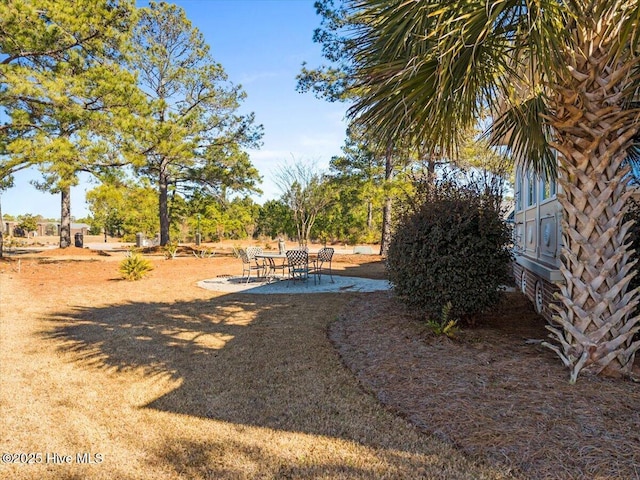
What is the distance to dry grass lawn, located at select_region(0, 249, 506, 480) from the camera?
2.55 m

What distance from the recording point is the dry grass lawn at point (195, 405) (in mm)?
2549

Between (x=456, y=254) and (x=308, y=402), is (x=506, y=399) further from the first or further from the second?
(x=456, y=254)

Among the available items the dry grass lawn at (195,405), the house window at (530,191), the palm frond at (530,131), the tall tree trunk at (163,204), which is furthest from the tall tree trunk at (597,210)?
the tall tree trunk at (163,204)

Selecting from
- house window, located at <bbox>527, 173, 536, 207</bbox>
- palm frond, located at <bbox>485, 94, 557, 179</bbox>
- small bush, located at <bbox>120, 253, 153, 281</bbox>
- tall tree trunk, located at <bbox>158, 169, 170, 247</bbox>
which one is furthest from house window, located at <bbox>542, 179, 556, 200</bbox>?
tall tree trunk, located at <bbox>158, 169, 170, 247</bbox>

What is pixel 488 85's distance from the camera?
4.30m

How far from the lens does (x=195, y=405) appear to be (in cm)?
343

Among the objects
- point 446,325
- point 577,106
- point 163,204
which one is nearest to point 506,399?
point 446,325

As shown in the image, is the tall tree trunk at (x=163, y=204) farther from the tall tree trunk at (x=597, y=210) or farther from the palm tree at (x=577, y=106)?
the tall tree trunk at (x=597, y=210)

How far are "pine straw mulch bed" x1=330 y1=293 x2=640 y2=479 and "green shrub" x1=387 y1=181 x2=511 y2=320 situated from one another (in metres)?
0.43

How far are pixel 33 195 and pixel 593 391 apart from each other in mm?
26605

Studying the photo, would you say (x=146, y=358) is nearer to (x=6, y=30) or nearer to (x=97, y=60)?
(x=6, y=30)

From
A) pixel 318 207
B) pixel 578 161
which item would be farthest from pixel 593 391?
pixel 318 207

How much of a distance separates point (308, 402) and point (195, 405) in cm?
97

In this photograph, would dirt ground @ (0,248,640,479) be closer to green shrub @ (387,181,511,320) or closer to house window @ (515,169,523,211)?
green shrub @ (387,181,511,320)
